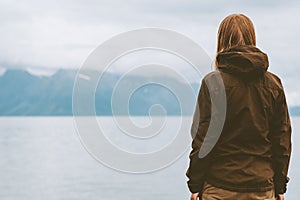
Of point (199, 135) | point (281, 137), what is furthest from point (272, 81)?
point (199, 135)

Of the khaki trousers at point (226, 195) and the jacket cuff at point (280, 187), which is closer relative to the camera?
the khaki trousers at point (226, 195)

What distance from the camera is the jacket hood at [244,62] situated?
3.18 m

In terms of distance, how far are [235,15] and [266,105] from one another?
0.59 m

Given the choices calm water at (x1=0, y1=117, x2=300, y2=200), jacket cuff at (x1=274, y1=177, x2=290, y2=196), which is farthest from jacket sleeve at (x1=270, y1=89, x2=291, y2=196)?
calm water at (x1=0, y1=117, x2=300, y2=200)

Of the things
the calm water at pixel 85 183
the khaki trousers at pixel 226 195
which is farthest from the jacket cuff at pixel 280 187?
the calm water at pixel 85 183

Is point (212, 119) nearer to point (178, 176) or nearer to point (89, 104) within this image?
point (89, 104)

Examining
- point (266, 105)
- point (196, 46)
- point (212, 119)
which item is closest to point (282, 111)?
point (266, 105)

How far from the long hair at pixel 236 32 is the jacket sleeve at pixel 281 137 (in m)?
0.39

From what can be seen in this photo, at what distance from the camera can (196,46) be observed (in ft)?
13.3

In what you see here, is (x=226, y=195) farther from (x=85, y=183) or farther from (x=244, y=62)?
(x=85, y=183)

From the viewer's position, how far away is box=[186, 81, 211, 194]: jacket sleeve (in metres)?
3.17

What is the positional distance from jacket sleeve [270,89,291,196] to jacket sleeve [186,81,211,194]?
1.44 ft

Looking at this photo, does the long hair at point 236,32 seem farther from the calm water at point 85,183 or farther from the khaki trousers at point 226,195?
the calm water at point 85,183

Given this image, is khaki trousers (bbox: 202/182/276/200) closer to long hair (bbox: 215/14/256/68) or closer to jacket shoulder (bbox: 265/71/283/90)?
jacket shoulder (bbox: 265/71/283/90)
